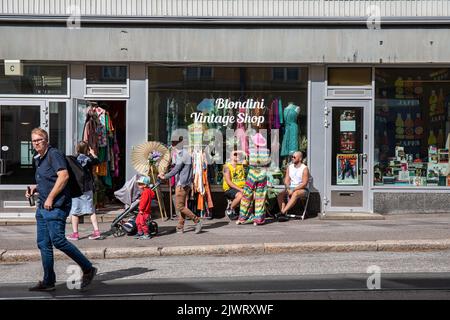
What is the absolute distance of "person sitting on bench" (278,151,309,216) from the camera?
14000mm

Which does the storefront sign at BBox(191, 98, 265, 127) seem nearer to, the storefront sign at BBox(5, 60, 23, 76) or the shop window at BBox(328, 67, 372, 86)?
the shop window at BBox(328, 67, 372, 86)

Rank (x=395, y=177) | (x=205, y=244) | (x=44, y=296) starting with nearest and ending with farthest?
(x=44, y=296) < (x=205, y=244) < (x=395, y=177)

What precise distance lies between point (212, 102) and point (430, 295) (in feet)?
26.8

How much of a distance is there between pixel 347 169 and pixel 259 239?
3.84m

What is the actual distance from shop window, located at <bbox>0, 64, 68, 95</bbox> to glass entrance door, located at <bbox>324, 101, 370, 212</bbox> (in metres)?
5.71

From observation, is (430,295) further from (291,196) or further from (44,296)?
(291,196)

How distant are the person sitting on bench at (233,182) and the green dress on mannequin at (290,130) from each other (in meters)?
1.15

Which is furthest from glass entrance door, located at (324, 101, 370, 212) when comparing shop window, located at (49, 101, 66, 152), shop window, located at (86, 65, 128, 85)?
shop window, located at (49, 101, 66, 152)

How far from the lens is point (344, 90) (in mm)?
14742

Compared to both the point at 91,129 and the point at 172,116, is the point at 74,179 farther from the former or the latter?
the point at 172,116

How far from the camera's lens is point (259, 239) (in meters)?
11.8

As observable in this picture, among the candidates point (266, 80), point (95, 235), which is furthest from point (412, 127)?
point (95, 235)

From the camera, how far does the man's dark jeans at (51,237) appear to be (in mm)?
8000
